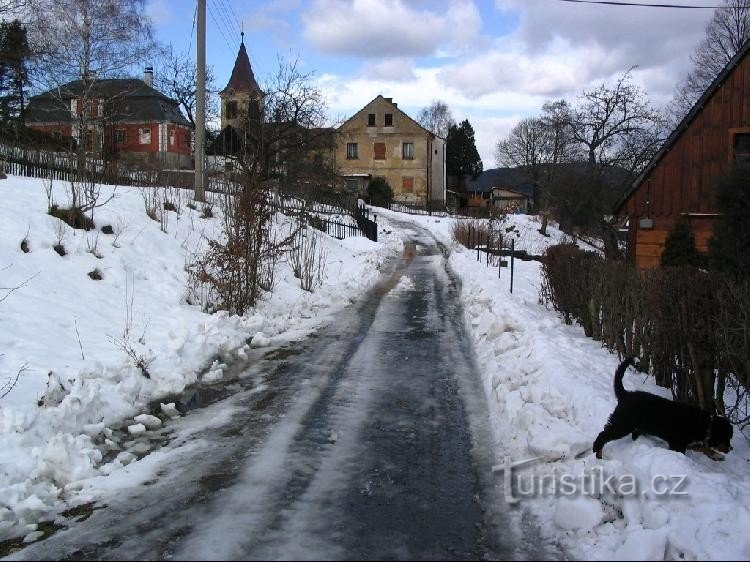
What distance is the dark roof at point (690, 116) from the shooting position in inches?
663

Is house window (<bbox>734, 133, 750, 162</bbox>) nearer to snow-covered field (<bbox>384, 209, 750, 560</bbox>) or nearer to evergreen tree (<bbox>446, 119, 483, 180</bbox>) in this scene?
snow-covered field (<bbox>384, 209, 750, 560</bbox>)

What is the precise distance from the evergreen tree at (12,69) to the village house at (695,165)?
24.5 metres

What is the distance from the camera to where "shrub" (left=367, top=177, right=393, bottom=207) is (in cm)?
6025

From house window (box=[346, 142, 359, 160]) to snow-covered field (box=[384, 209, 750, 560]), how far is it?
60095 mm

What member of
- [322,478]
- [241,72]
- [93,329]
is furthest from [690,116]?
[241,72]

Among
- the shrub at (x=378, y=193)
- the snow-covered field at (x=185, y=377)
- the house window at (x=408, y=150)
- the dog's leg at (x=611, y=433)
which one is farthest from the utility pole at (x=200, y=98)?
the house window at (x=408, y=150)

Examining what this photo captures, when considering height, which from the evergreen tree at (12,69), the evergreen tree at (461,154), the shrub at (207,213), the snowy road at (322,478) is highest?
the evergreen tree at (461,154)

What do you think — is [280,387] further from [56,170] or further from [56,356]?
[56,170]

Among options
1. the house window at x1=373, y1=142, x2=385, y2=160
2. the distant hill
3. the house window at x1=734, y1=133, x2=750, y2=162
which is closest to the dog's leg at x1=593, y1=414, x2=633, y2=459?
the house window at x1=734, y1=133, x2=750, y2=162

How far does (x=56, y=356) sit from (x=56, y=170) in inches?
525

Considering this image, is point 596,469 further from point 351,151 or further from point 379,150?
point 351,151

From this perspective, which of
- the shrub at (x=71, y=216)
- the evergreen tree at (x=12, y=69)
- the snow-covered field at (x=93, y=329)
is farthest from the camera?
the evergreen tree at (x=12, y=69)

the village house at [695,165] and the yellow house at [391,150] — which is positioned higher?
the yellow house at [391,150]

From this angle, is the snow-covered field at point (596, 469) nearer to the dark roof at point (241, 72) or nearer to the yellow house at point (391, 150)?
the dark roof at point (241, 72)
